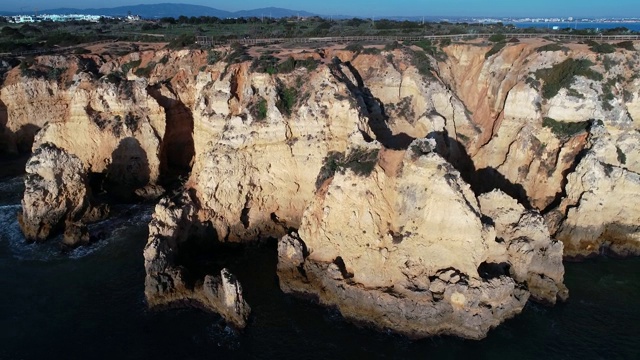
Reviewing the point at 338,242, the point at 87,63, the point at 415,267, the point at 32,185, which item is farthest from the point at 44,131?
the point at 415,267

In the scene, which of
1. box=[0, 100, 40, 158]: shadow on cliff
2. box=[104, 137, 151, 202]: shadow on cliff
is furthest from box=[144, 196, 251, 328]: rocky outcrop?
box=[0, 100, 40, 158]: shadow on cliff

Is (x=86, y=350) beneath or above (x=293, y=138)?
beneath

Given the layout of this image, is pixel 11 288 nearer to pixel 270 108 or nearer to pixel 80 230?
pixel 80 230

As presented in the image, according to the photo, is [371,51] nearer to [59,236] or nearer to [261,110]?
[261,110]

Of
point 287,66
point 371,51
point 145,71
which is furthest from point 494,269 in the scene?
point 145,71

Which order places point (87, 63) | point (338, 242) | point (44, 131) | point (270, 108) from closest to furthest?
point (338, 242), point (270, 108), point (44, 131), point (87, 63)

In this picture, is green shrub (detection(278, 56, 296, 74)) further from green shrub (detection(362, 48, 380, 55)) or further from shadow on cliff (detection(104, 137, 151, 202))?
shadow on cliff (detection(104, 137, 151, 202))

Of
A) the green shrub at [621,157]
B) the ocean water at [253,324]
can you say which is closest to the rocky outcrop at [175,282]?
the ocean water at [253,324]
